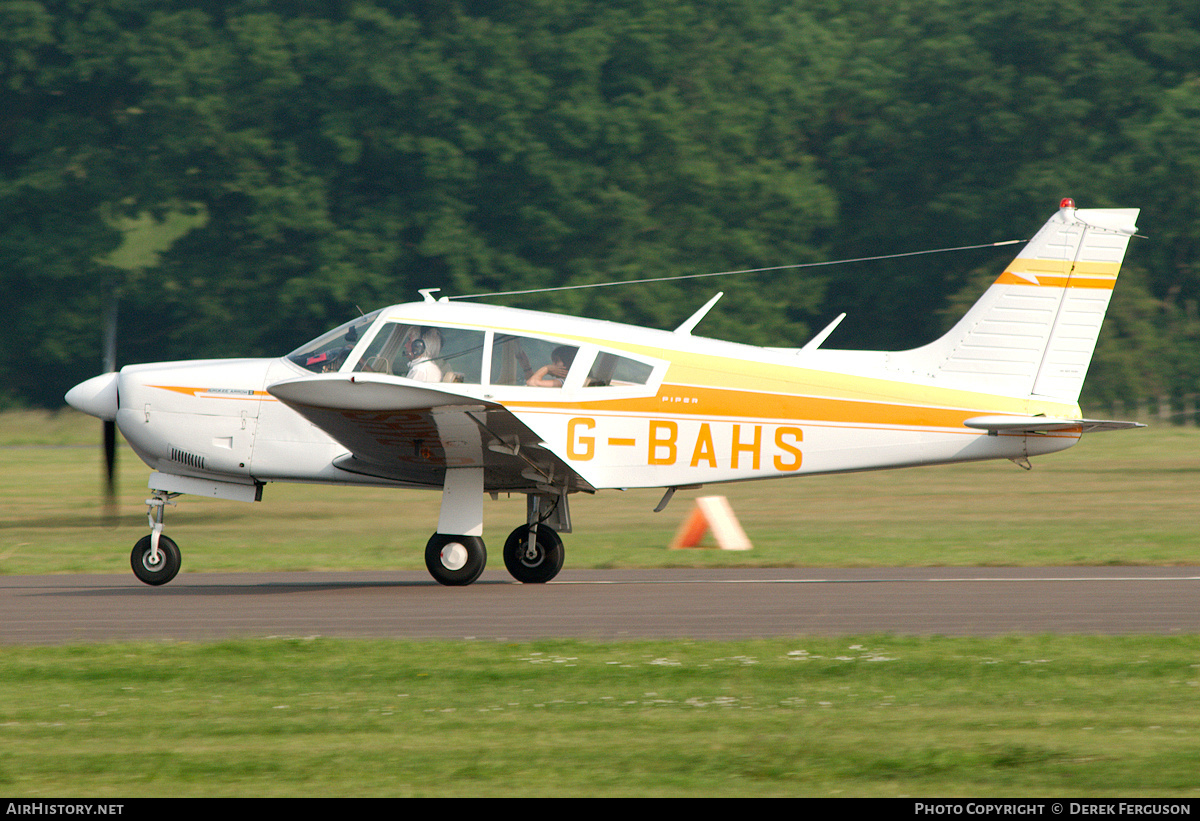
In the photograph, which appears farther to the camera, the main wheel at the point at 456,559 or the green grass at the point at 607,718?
the main wheel at the point at 456,559

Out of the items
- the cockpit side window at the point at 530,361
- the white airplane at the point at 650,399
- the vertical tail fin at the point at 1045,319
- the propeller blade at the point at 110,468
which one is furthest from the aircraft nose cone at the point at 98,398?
the vertical tail fin at the point at 1045,319

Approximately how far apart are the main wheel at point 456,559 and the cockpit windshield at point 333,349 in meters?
1.77

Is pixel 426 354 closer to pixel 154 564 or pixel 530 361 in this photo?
pixel 530 361

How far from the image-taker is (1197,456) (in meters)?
26.1

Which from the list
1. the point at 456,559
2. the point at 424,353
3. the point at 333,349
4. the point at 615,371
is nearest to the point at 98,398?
the point at 333,349

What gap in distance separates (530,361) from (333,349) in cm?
175

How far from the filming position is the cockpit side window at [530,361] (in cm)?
1214

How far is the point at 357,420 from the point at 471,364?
1.14 meters

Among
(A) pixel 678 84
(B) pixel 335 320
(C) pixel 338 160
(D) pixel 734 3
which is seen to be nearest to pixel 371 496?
(B) pixel 335 320

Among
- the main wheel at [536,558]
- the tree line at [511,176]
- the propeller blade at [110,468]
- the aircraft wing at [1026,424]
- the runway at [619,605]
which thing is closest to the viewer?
the runway at [619,605]

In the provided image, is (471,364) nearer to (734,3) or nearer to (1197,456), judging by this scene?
(1197,456)

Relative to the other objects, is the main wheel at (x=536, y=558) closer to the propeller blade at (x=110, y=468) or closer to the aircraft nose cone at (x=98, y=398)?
the aircraft nose cone at (x=98, y=398)

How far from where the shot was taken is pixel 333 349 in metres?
12.3

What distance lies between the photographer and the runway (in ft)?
31.5
